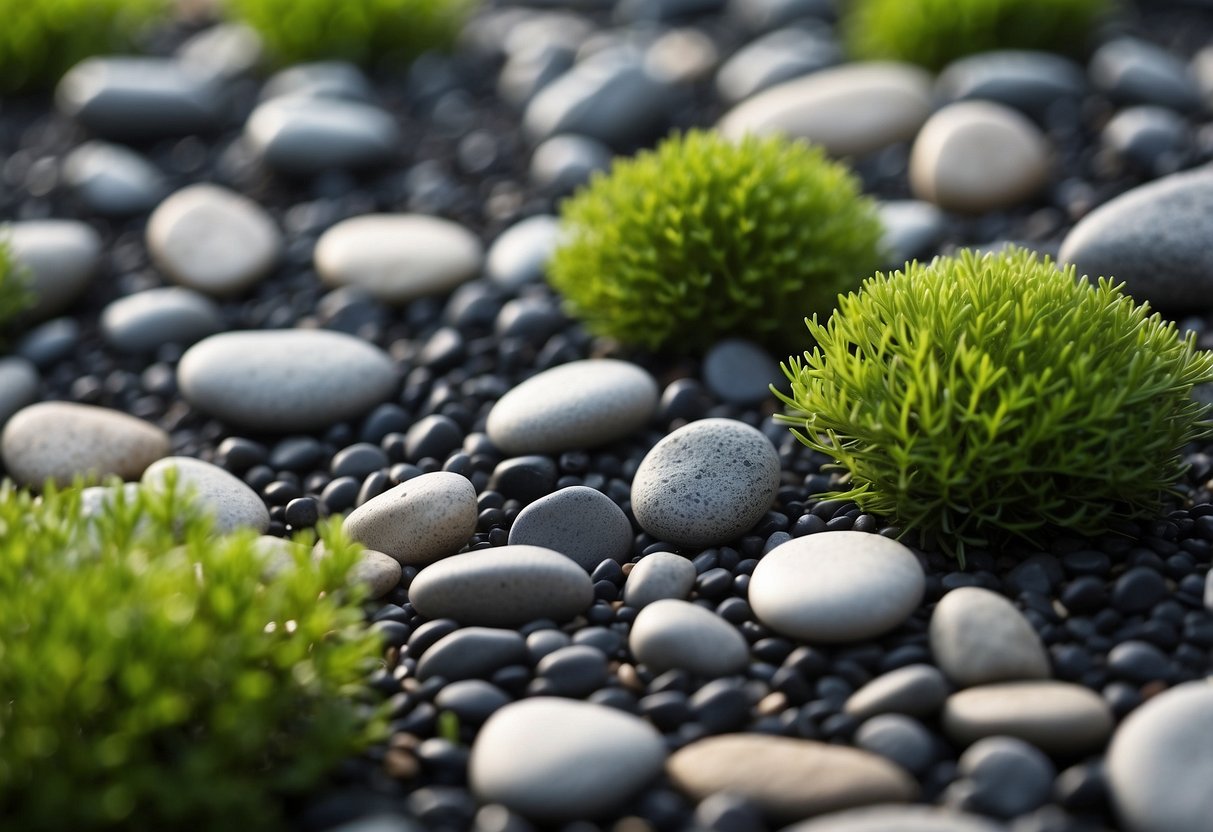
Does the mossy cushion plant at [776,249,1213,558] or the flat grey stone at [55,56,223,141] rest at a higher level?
the flat grey stone at [55,56,223,141]

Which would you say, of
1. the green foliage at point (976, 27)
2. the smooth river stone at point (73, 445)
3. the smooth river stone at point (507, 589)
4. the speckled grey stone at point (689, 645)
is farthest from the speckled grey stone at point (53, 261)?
the green foliage at point (976, 27)

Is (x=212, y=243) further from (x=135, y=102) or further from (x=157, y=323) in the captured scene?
(x=135, y=102)

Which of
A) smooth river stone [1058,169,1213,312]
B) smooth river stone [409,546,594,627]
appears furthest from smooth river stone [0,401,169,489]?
smooth river stone [1058,169,1213,312]

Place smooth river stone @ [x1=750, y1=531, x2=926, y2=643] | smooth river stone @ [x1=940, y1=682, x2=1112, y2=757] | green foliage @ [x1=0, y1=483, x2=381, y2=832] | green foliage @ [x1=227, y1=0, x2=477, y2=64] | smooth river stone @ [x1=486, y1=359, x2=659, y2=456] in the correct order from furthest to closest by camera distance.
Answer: green foliage @ [x1=227, y1=0, x2=477, y2=64] < smooth river stone @ [x1=486, y1=359, x2=659, y2=456] < smooth river stone @ [x1=750, y1=531, x2=926, y2=643] < smooth river stone @ [x1=940, y1=682, x2=1112, y2=757] < green foliage @ [x1=0, y1=483, x2=381, y2=832]

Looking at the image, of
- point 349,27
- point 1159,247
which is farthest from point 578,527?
point 349,27

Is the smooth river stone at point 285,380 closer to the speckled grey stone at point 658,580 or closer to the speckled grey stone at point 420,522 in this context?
the speckled grey stone at point 420,522

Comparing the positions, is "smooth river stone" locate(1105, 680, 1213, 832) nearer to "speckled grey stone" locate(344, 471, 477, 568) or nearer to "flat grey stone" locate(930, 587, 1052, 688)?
"flat grey stone" locate(930, 587, 1052, 688)

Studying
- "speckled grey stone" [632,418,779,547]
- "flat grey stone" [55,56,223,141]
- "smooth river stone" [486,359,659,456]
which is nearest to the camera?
"speckled grey stone" [632,418,779,547]

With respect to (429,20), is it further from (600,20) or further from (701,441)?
(701,441)
